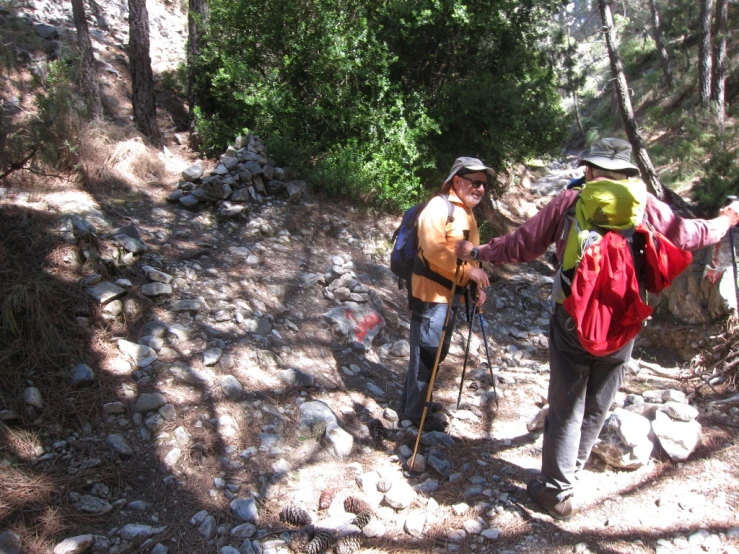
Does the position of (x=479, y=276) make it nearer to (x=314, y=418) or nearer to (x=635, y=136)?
(x=314, y=418)

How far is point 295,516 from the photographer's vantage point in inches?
120

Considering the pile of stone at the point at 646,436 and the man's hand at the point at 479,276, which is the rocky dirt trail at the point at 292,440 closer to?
the pile of stone at the point at 646,436

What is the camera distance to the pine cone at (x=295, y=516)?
3.03m

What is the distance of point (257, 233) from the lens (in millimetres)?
6641

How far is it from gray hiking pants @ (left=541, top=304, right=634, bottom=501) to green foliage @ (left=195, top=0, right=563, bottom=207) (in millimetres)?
5527

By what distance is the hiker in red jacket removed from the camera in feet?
9.32

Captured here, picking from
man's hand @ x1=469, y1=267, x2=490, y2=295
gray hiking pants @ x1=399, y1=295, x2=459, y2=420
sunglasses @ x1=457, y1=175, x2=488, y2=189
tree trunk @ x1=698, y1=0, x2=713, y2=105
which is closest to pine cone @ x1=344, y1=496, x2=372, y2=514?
A: gray hiking pants @ x1=399, y1=295, x2=459, y2=420

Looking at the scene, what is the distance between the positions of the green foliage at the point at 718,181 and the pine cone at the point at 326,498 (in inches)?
410

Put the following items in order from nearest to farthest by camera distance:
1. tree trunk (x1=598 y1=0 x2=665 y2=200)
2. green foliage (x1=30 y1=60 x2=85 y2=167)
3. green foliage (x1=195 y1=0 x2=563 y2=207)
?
green foliage (x1=30 y1=60 x2=85 y2=167), green foliage (x1=195 y1=0 x2=563 y2=207), tree trunk (x1=598 y1=0 x2=665 y2=200)

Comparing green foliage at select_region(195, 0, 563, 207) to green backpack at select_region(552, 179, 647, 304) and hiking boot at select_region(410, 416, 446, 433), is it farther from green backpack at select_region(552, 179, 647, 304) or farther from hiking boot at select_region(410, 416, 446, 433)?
green backpack at select_region(552, 179, 647, 304)

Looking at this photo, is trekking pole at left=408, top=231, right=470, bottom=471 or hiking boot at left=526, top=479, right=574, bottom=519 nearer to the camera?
hiking boot at left=526, top=479, right=574, bottom=519

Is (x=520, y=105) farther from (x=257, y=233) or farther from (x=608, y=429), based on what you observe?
(x=608, y=429)

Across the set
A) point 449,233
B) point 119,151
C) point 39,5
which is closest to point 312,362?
point 449,233

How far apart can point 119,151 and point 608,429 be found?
22.5ft
